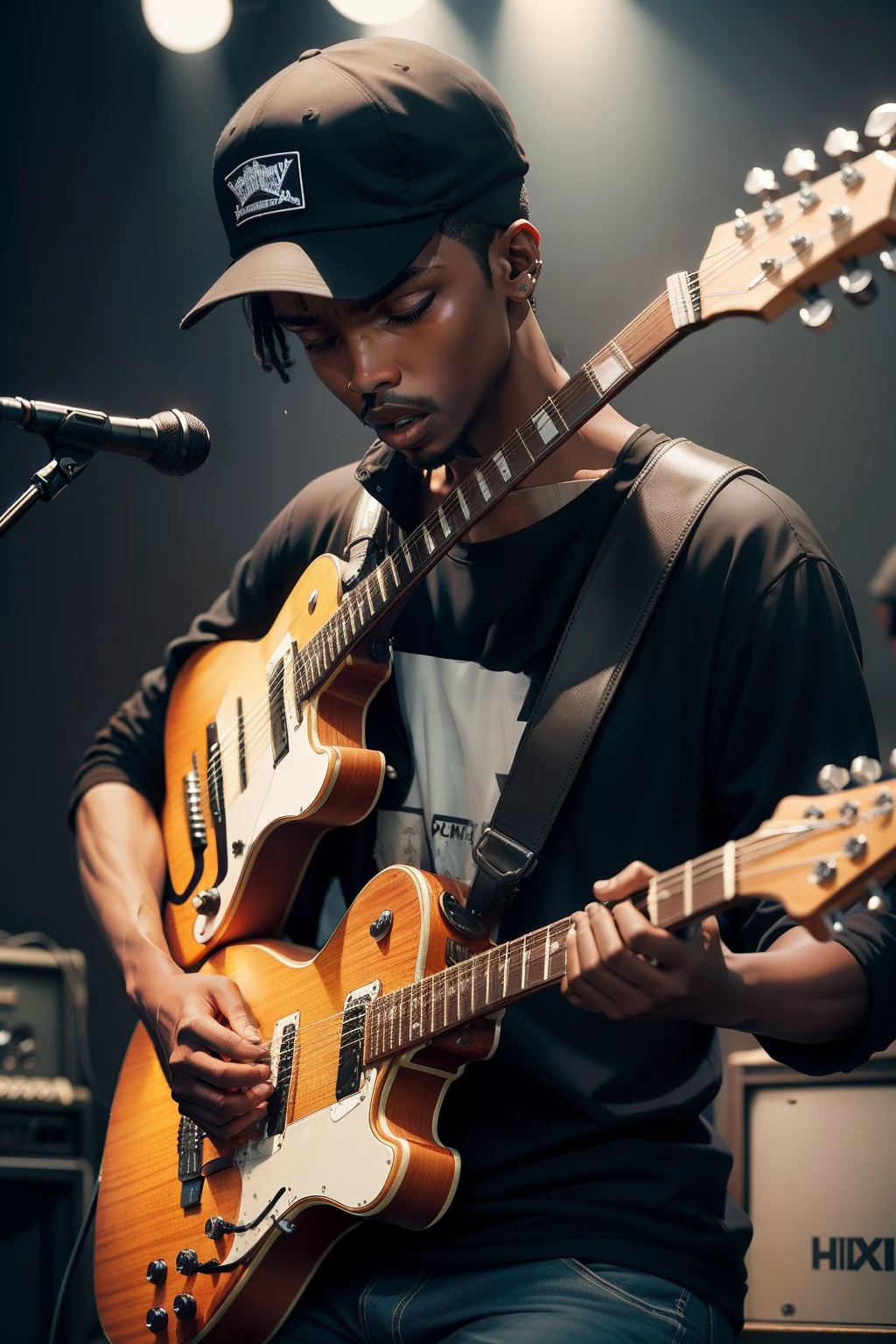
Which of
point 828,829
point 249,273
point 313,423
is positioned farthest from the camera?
point 313,423

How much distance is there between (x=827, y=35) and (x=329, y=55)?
4.64 feet

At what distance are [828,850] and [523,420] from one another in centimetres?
100

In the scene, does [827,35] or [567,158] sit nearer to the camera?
[827,35]

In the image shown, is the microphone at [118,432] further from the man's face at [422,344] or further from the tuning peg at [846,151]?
the tuning peg at [846,151]

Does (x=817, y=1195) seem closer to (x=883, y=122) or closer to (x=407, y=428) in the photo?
(x=407, y=428)

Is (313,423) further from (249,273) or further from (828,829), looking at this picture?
(828,829)

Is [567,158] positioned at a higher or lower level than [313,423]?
higher

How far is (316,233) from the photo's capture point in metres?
1.81

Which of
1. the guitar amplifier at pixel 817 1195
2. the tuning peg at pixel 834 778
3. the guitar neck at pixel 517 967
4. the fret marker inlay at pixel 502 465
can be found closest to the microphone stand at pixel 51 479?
the fret marker inlay at pixel 502 465

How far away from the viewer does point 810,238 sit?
146 cm

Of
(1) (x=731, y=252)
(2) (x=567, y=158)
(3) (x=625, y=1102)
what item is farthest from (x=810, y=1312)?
(2) (x=567, y=158)

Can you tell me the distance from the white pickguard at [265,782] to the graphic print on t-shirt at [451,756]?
0.15 meters

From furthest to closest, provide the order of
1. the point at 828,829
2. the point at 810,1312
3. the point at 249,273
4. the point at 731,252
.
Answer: the point at 810,1312
the point at 249,273
the point at 731,252
the point at 828,829

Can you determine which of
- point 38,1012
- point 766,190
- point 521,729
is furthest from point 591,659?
Result: point 38,1012
